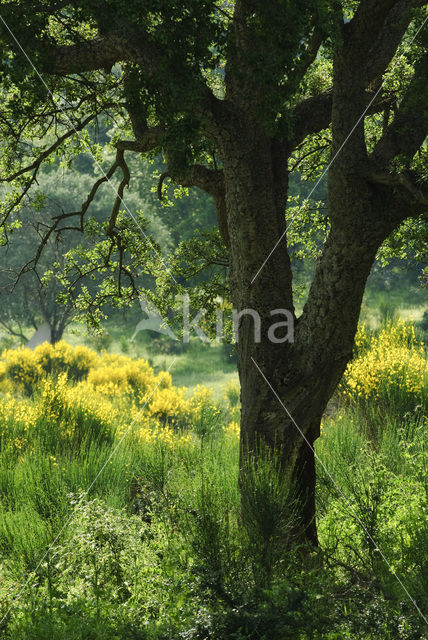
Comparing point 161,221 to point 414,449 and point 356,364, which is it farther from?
point 414,449

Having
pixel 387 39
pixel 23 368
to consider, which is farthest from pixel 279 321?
pixel 23 368

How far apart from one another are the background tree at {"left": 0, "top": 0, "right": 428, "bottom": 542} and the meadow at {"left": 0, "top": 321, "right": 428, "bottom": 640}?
1.99 ft

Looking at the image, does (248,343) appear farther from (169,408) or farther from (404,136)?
(169,408)

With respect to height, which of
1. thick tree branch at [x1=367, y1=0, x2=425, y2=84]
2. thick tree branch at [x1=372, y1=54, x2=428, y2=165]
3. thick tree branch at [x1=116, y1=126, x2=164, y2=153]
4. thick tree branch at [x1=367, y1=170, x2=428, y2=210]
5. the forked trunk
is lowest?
the forked trunk

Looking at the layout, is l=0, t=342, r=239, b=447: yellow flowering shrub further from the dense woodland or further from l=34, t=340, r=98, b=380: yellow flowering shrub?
the dense woodland

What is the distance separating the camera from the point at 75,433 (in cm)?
862

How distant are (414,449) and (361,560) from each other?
2960mm

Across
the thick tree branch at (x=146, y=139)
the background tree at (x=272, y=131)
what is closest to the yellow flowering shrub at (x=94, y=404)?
the background tree at (x=272, y=131)

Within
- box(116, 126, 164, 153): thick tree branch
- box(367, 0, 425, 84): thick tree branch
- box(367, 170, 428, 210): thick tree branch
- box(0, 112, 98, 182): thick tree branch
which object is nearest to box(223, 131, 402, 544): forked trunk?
box(367, 170, 428, 210): thick tree branch

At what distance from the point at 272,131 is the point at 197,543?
2.84m

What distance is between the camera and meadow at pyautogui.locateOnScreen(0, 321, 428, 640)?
3.80 metres

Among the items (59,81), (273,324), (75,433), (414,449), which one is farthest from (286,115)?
(75,433)

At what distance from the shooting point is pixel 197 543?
4328 mm

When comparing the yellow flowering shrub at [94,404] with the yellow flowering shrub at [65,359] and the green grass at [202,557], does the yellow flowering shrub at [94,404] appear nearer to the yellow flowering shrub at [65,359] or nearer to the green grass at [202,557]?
the yellow flowering shrub at [65,359]
